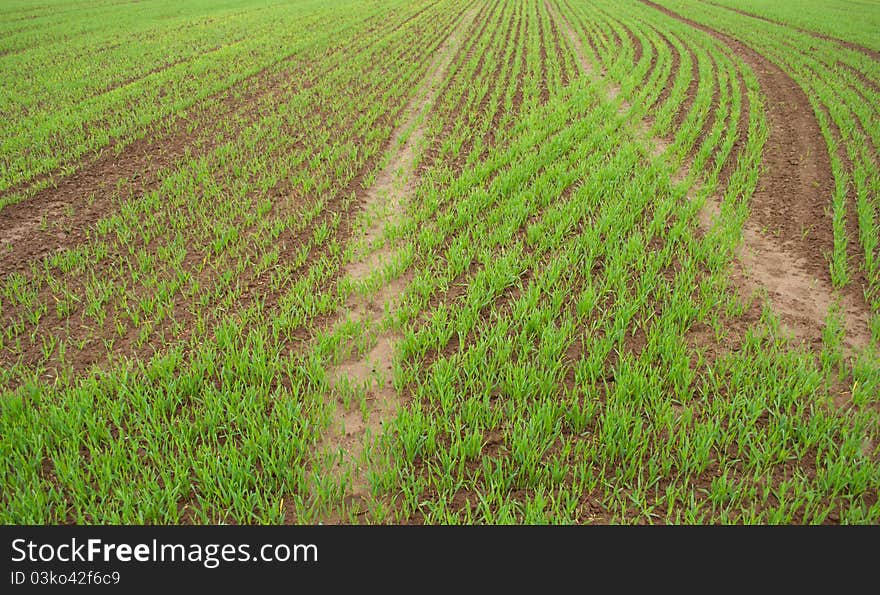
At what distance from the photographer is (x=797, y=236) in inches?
219

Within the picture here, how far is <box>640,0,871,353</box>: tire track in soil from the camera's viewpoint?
4285 mm

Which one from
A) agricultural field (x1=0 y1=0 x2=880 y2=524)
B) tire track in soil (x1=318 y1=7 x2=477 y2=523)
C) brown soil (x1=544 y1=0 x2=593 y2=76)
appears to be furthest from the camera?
brown soil (x1=544 y1=0 x2=593 y2=76)

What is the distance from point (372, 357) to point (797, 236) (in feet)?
16.7

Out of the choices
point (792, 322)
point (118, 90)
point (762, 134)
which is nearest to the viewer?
point (792, 322)

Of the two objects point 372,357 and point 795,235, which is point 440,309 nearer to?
point 372,357

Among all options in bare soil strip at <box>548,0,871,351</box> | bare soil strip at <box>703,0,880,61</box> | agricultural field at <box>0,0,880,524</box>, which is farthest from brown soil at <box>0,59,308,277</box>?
bare soil strip at <box>703,0,880,61</box>

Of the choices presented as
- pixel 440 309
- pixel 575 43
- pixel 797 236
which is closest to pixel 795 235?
pixel 797 236

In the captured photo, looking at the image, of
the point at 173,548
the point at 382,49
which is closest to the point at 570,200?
the point at 173,548

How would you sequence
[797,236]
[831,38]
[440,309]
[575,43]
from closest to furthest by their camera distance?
1. [440,309]
2. [797,236]
3. [575,43]
4. [831,38]

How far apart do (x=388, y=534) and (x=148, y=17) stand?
95.9 feet

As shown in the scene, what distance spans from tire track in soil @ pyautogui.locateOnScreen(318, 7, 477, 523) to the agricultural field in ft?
0.09

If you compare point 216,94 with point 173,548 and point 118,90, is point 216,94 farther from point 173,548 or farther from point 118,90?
point 173,548

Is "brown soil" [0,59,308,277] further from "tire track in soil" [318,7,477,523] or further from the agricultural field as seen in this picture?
"tire track in soil" [318,7,477,523]

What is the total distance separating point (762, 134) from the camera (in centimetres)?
862
